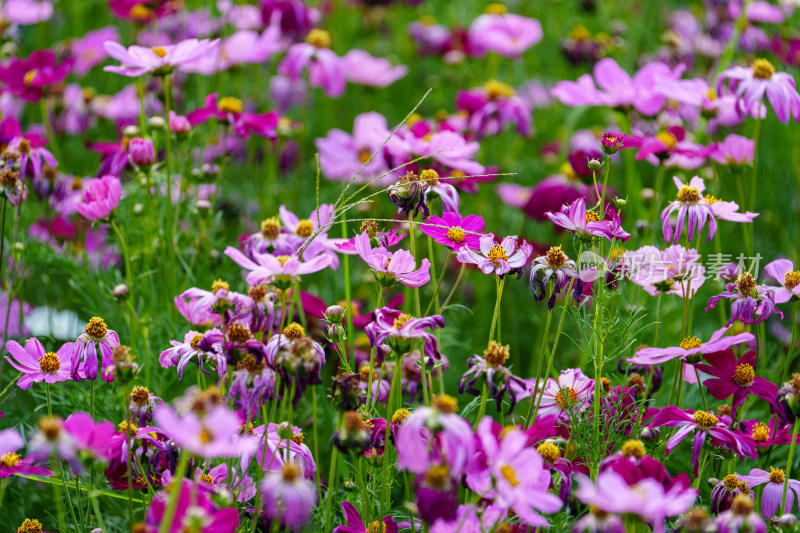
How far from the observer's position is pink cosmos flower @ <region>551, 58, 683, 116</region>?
5.34 ft

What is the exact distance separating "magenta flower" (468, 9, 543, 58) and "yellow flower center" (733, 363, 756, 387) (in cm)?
147

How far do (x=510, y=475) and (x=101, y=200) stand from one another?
0.82m

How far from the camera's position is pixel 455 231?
1.08 meters

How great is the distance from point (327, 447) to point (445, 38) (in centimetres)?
169

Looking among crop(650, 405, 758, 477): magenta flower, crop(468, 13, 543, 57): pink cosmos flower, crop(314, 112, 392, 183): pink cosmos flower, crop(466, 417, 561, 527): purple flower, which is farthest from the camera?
crop(468, 13, 543, 57): pink cosmos flower

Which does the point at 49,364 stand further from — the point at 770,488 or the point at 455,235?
the point at 770,488

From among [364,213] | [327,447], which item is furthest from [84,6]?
[327,447]

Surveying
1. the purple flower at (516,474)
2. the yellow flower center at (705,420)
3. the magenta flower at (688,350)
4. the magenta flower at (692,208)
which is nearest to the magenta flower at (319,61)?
the magenta flower at (692,208)

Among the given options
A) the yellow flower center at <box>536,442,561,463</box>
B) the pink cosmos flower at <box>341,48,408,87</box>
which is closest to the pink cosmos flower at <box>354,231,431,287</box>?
the yellow flower center at <box>536,442,561,463</box>

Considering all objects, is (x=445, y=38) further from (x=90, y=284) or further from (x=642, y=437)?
(x=642, y=437)

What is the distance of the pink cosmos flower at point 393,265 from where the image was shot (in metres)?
1.00

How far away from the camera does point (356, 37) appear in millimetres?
3340

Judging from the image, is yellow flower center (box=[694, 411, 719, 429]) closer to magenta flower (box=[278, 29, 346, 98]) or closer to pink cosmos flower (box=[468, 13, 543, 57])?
magenta flower (box=[278, 29, 346, 98])

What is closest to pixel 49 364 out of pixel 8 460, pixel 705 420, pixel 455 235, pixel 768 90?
pixel 8 460
